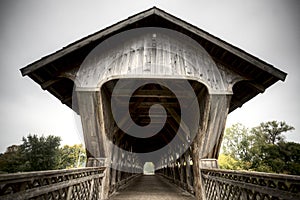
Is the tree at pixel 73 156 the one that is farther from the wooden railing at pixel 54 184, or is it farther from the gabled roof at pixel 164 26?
the wooden railing at pixel 54 184

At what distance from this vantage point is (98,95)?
16.1 ft

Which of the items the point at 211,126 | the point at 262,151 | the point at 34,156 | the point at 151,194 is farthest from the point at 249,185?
the point at 34,156

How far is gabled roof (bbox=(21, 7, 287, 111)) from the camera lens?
493cm

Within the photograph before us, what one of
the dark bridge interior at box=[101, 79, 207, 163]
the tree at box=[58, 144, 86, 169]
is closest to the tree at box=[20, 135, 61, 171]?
the tree at box=[58, 144, 86, 169]

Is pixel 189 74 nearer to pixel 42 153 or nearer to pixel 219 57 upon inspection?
pixel 219 57

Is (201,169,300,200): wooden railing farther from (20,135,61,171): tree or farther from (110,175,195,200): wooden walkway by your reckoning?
(20,135,61,171): tree

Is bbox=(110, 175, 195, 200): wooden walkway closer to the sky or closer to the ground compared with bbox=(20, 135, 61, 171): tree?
closer to the ground

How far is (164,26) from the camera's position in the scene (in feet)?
20.0

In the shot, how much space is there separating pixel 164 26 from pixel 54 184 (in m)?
5.45

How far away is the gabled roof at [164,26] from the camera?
16.2ft

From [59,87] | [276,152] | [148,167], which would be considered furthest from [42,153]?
[148,167]

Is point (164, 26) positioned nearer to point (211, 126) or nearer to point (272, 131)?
point (211, 126)

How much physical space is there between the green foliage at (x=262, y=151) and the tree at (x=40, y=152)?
29.8 meters

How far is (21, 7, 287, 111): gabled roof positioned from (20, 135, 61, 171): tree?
28840 millimetres
